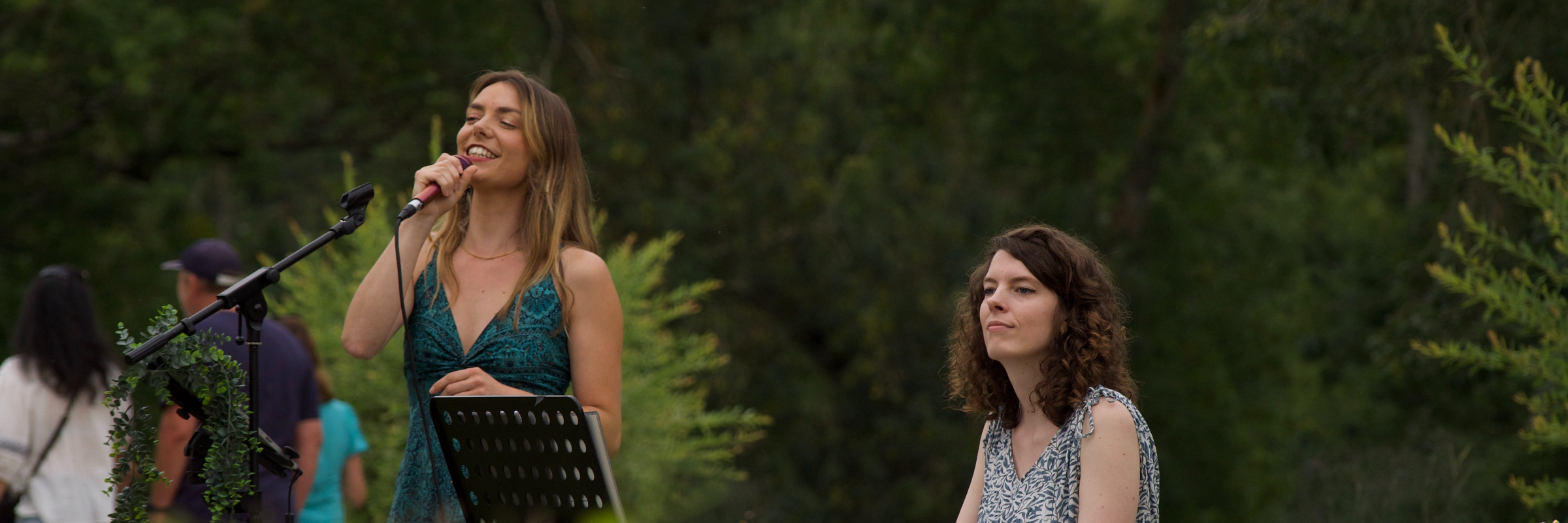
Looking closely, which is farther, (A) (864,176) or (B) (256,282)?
(A) (864,176)

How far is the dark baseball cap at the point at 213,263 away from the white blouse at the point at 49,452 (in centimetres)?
52

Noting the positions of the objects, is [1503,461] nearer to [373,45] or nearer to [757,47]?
[757,47]

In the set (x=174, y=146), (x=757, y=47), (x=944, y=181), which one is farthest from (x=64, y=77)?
(x=944, y=181)

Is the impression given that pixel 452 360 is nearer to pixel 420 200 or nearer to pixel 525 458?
pixel 420 200

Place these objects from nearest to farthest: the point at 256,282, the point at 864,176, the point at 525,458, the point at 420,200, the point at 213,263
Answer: the point at 525,458 → the point at 256,282 → the point at 420,200 → the point at 213,263 → the point at 864,176

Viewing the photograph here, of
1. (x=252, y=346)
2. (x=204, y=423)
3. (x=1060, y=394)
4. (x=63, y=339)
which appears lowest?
(x=1060, y=394)

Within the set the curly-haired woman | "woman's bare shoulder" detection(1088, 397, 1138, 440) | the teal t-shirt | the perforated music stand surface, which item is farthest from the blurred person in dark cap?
"woman's bare shoulder" detection(1088, 397, 1138, 440)

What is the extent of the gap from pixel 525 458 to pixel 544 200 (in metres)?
0.71

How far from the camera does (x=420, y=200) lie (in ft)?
8.53

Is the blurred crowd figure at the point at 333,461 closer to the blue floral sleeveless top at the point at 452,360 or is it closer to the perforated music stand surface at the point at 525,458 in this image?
the blue floral sleeveless top at the point at 452,360

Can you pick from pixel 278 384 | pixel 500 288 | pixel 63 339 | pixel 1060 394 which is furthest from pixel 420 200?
pixel 63 339

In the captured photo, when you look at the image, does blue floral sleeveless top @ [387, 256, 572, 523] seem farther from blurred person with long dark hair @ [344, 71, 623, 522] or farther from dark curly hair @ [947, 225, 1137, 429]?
dark curly hair @ [947, 225, 1137, 429]

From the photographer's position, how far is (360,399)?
23.0ft

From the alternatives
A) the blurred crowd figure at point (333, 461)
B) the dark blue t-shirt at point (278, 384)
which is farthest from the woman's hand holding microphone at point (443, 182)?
the blurred crowd figure at point (333, 461)
